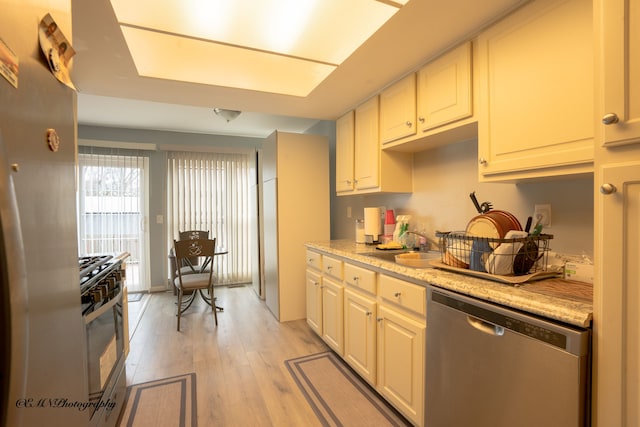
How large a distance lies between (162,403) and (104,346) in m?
0.73

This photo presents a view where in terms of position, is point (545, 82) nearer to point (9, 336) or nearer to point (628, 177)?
point (628, 177)

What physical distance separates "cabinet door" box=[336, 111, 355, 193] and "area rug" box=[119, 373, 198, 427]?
2.05m

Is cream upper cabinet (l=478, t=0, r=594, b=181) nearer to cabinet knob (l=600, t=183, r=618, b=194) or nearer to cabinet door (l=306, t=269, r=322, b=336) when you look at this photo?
cabinet knob (l=600, t=183, r=618, b=194)

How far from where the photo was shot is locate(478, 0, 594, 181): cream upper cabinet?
1.14m

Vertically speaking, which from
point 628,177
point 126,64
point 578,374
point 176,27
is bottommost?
point 578,374

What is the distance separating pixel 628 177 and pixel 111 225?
17.3 feet

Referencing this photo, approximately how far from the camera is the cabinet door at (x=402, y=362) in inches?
60.1

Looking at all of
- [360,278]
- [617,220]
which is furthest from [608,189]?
[360,278]

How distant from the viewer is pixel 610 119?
0.83 m

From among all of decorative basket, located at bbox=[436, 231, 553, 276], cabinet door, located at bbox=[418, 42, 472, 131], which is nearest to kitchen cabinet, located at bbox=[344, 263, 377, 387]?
decorative basket, located at bbox=[436, 231, 553, 276]

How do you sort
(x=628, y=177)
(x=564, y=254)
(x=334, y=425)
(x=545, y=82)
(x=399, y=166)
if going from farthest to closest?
1. (x=399, y=166)
2. (x=334, y=425)
3. (x=564, y=254)
4. (x=545, y=82)
5. (x=628, y=177)

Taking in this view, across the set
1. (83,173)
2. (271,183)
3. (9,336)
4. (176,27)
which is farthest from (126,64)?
(83,173)

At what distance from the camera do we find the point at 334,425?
5.64 feet

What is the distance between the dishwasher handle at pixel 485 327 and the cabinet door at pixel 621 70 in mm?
694
